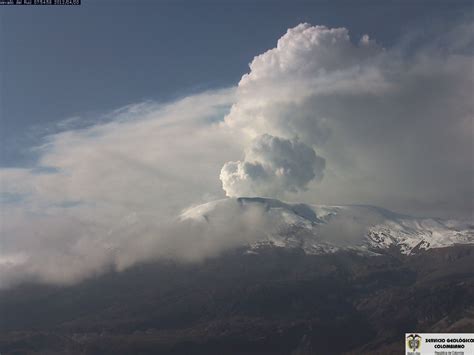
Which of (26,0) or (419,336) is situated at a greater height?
(26,0)

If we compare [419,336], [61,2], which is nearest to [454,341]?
[419,336]

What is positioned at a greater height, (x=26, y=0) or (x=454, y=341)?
(x=26, y=0)

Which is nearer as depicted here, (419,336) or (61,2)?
(61,2)

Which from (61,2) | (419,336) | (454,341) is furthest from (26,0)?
(454,341)

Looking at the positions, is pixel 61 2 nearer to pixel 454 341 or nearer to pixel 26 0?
pixel 26 0

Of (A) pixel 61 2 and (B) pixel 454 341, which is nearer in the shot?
(A) pixel 61 2

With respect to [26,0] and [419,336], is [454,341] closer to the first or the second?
[419,336]
